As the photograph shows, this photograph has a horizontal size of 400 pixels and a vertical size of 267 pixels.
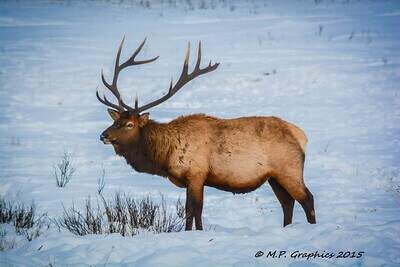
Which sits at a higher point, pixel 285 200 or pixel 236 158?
pixel 236 158

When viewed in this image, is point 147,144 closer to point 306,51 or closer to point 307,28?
point 306,51

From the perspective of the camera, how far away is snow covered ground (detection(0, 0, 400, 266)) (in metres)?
5.25

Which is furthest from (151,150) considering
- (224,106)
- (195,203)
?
(224,106)

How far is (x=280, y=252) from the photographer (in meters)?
4.96

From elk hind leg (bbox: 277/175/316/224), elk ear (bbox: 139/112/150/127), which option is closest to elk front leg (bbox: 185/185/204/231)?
elk hind leg (bbox: 277/175/316/224)

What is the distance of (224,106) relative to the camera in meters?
12.9

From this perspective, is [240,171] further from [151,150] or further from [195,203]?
[151,150]

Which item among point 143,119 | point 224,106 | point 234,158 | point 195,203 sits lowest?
point 224,106

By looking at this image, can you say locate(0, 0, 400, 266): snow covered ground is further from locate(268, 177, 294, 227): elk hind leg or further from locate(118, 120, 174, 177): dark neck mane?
locate(118, 120, 174, 177): dark neck mane

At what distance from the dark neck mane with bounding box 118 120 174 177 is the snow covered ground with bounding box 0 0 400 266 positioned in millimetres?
886

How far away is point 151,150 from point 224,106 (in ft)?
20.4

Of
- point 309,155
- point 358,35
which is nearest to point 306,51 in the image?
point 358,35

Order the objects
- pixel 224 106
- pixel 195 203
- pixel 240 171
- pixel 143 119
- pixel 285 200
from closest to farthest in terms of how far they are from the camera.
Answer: pixel 195 203, pixel 240 171, pixel 285 200, pixel 143 119, pixel 224 106

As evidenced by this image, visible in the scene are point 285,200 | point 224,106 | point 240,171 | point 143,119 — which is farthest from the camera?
point 224,106
